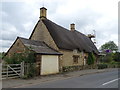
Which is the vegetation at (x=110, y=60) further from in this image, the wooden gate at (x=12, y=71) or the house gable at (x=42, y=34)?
the wooden gate at (x=12, y=71)

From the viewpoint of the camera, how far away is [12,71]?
1381cm

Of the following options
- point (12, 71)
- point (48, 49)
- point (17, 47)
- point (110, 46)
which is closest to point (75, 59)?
point (48, 49)

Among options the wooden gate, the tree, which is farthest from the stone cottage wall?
the tree

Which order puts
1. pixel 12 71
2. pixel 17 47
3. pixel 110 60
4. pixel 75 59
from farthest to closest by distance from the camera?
pixel 110 60, pixel 75 59, pixel 17 47, pixel 12 71

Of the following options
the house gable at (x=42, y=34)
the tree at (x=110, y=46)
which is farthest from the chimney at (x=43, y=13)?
the tree at (x=110, y=46)

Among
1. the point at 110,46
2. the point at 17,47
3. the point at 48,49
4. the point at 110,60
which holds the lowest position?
the point at 110,60

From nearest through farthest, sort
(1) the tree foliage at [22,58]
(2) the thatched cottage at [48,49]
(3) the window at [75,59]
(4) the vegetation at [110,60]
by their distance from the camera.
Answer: (1) the tree foliage at [22,58]
(2) the thatched cottage at [48,49]
(3) the window at [75,59]
(4) the vegetation at [110,60]

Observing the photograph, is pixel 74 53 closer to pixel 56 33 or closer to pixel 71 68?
pixel 71 68

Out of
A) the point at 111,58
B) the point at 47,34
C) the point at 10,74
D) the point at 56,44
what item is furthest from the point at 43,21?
the point at 111,58

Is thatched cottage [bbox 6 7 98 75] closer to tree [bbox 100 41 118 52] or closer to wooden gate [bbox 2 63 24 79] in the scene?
wooden gate [bbox 2 63 24 79]

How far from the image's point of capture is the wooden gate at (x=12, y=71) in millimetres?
13453

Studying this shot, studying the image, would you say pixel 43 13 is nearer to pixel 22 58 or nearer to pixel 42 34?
pixel 42 34

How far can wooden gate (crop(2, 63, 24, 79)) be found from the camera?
1345 cm

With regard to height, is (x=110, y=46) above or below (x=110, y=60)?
above
